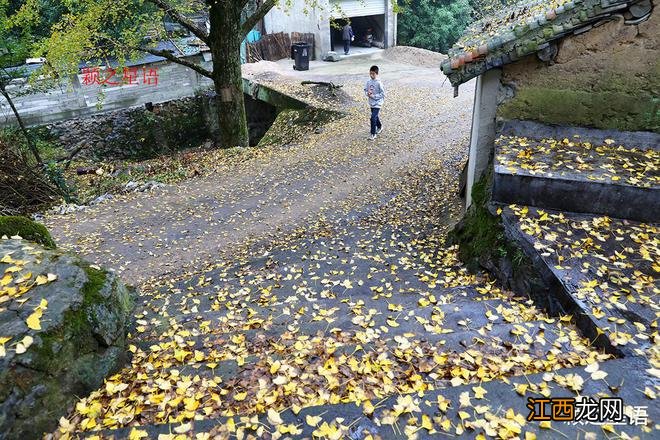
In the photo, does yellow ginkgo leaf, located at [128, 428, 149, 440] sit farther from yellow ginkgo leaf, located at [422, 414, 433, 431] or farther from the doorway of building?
the doorway of building

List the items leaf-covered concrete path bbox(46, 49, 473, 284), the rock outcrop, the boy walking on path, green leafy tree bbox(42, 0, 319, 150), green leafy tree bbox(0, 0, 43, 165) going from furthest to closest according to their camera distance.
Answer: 1. the boy walking on path
2. green leafy tree bbox(0, 0, 43, 165)
3. green leafy tree bbox(42, 0, 319, 150)
4. leaf-covered concrete path bbox(46, 49, 473, 284)
5. the rock outcrop

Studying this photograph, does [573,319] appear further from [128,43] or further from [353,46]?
[353,46]

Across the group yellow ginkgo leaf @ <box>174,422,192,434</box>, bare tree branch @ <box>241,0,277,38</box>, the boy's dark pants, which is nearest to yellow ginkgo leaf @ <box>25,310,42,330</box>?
yellow ginkgo leaf @ <box>174,422,192,434</box>

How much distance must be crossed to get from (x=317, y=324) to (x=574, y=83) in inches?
190

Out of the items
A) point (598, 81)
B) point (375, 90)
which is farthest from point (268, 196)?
point (598, 81)

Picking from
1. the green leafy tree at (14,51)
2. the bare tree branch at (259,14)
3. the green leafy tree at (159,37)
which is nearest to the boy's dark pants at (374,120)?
the green leafy tree at (159,37)

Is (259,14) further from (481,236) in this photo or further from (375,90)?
(481,236)

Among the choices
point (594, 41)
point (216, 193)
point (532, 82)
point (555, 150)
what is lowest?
point (216, 193)

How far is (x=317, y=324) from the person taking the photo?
4.45 m

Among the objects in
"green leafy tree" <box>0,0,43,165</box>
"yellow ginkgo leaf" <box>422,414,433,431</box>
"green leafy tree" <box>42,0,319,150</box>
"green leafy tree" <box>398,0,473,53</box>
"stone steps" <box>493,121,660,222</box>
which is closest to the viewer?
"yellow ginkgo leaf" <box>422,414,433,431</box>

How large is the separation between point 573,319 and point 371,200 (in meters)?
5.85

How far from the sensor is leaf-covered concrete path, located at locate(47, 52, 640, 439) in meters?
2.95

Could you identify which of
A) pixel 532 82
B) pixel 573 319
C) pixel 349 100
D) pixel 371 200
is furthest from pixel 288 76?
pixel 573 319

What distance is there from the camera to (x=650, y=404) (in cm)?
289
